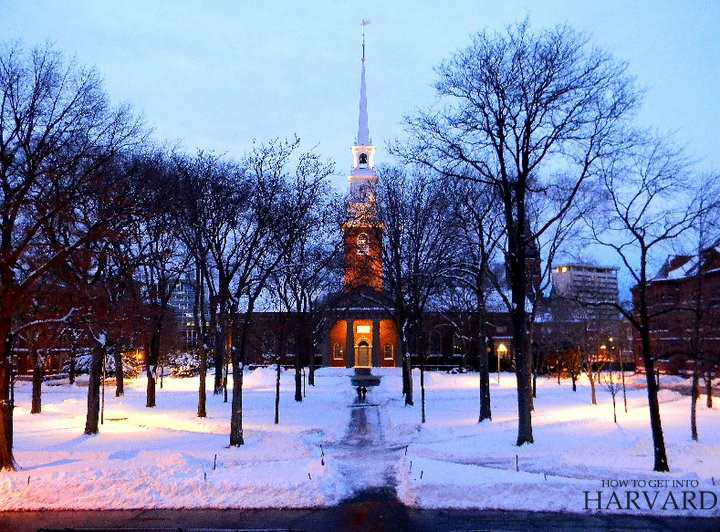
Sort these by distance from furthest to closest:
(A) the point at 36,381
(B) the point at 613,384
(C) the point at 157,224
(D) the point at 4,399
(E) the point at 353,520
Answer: (B) the point at 613,384, (A) the point at 36,381, (C) the point at 157,224, (D) the point at 4,399, (E) the point at 353,520

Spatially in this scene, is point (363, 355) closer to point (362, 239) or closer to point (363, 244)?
point (363, 244)

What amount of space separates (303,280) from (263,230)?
15.3 m

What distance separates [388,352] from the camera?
225 ft

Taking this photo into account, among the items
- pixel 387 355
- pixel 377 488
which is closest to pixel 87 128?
pixel 377 488

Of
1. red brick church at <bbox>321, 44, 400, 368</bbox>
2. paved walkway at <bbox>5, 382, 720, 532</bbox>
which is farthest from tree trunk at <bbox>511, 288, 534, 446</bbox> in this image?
red brick church at <bbox>321, 44, 400, 368</bbox>

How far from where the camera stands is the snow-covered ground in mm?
13742

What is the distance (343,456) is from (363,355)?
50.6m

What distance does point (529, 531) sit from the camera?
11508mm

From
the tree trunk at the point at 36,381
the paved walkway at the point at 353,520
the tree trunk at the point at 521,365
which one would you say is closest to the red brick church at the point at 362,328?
the tree trunk at the point at 36,381

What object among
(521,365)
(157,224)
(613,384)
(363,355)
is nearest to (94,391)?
(157,224)

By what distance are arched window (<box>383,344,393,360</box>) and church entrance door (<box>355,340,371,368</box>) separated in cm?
208

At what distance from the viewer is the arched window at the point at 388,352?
2690 inches

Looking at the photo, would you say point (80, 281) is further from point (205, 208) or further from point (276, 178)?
point (276, 178)

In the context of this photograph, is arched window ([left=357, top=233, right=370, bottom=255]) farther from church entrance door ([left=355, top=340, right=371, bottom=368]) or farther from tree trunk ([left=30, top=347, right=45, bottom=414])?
church entrance door ([left=355, top=340, right=371, bottom=368])
